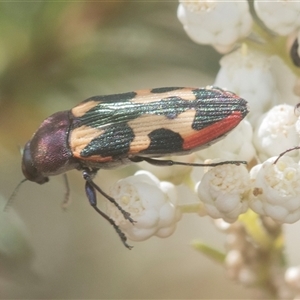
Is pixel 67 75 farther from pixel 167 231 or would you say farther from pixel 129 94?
pixel 167 231

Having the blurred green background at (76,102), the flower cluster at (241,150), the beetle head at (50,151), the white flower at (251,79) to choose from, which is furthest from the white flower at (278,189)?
the blurred green background at (76,102)

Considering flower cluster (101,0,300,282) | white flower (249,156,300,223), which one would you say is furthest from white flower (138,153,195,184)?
white flower (249,156,300,223)

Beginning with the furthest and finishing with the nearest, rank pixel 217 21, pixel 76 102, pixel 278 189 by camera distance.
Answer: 1. pixel 76 102
2. pixel 217 21
3. pixel 278 189

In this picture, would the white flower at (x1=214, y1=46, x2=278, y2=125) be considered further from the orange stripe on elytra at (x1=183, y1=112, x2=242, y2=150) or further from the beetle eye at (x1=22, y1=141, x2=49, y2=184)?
the beetle eye at (x1=22, y1=141, x2=49, y2=184)

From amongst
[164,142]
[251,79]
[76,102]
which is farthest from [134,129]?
[76,102]

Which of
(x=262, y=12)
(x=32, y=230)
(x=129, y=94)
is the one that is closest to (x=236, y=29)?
(x=262, y=12)

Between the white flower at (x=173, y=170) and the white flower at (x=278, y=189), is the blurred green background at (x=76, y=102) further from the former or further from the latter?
the white flower at (x=278, y=189)

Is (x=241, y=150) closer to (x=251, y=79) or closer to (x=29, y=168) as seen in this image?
(x=251, y=79)
